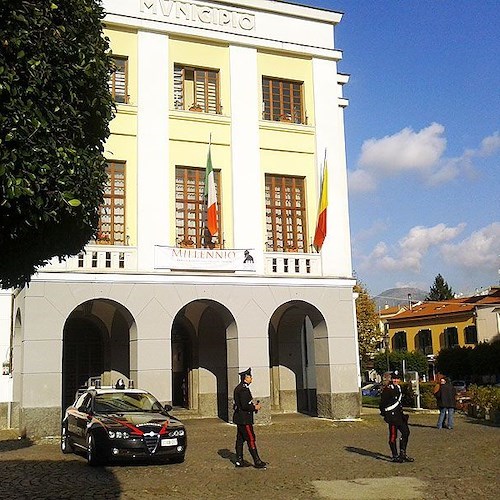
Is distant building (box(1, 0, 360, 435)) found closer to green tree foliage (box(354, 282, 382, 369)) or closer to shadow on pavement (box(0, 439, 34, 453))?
shadow on pavement (box(0, 439, 34, 453))

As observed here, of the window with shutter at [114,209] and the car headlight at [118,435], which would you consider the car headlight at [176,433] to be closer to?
the car headlight at [118,435]

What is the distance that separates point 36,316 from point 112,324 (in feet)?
15.0

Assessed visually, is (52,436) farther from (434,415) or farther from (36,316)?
(434,415)

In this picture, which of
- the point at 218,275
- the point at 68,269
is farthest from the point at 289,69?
the point at 68,269

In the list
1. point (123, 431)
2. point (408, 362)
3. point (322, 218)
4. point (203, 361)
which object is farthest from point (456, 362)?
point (123, 431)

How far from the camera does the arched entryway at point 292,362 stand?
1008 inches

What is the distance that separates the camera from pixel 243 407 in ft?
44.9

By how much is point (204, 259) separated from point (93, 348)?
19.1 ft

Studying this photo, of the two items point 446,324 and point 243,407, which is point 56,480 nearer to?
point 243,407

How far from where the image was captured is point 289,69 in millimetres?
24000

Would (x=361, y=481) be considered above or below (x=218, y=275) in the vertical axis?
below

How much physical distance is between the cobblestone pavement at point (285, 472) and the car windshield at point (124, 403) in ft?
3.96

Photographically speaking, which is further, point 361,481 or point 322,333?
point 322,333

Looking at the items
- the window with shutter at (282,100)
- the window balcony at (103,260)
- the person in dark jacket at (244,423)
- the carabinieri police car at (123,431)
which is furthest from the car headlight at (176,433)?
the window with shutter at (282,100)
